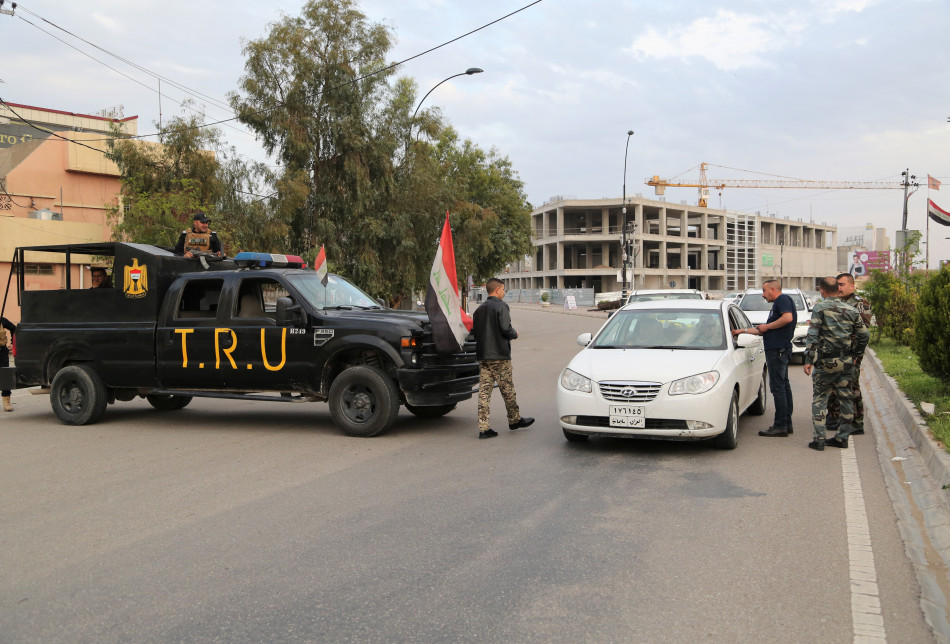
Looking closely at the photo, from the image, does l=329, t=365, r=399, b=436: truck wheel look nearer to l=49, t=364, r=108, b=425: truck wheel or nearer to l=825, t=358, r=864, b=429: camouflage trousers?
l=49, t=364, r=108, b=425: truck wheel

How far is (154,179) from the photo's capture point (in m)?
24.2

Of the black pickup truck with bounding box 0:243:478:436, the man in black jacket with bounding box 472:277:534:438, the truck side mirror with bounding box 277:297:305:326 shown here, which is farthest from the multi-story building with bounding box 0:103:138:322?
the man in black jacket with bounding box 472:277:534:438

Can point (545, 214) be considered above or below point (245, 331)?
above

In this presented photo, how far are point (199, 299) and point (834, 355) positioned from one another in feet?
25.1

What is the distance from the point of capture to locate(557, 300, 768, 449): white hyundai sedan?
7562 millimetres

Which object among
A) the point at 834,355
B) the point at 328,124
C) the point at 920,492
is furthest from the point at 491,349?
the point at 328,124

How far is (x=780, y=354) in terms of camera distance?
9.05m

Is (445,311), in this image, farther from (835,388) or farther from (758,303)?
(758,303)

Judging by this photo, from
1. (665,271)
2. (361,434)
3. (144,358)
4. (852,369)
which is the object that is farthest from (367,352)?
(665,271)

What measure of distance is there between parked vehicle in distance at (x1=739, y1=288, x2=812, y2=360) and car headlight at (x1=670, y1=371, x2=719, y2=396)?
9226 millimetres

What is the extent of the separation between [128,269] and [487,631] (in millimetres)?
8285

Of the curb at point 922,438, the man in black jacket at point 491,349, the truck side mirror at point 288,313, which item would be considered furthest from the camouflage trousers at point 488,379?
Answer: the curb at point 922,438

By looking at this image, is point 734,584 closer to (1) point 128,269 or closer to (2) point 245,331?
(2) point 245,331

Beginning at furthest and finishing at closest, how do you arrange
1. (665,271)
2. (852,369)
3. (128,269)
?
1. (665,271)
2. (128,269)
3. (852,369)
